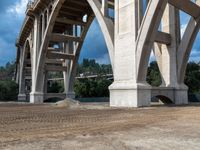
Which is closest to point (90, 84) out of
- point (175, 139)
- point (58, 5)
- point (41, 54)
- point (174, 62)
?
point (41, 54)

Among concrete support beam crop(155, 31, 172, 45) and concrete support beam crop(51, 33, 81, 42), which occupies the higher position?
concrete support beam crop(51, 33, 81, 42)

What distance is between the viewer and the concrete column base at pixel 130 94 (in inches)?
822


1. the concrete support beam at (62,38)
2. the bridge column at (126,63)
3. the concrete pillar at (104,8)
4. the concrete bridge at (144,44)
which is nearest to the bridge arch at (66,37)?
the concrete support beam at (62,38)

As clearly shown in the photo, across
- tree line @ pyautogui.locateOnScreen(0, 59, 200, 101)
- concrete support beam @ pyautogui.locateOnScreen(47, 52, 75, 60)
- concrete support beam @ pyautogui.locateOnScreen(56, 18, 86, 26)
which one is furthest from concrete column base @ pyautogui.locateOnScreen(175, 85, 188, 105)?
tree line @ pyautogui.locateOnScreen(0, 59, 200, 101)

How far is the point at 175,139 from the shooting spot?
6934 millimetres

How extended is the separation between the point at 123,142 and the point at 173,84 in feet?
67.0

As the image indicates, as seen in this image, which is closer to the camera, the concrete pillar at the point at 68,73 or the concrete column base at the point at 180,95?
the concrete column base at the point at 180,95

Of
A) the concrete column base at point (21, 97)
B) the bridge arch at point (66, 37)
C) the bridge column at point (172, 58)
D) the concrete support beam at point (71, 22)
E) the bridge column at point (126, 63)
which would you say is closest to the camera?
the bridge column at point (126, 63)

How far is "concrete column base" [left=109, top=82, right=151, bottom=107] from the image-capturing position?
20891 mm

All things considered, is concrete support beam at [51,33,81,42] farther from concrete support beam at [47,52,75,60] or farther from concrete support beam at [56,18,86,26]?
concrete support beam at [47,52,75,60]

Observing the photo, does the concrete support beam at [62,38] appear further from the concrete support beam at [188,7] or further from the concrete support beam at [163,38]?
the concrete support beam at [188,7]

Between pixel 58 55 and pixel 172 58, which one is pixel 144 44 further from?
pixel 58 55

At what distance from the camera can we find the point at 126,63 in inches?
886

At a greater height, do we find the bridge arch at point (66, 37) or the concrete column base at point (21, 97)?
the bridge arch at point (66, 37)
